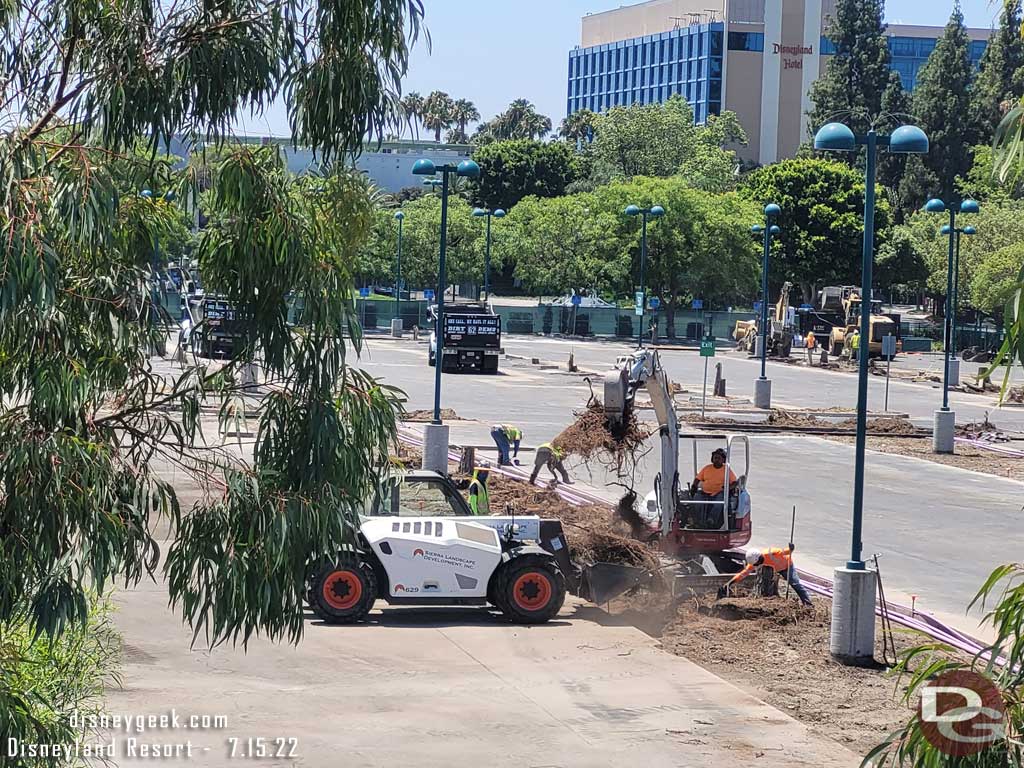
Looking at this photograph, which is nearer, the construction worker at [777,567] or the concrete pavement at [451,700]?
the concrete pavement at [451,700]

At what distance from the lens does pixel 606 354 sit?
2830 inches

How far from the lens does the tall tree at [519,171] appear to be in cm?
11612

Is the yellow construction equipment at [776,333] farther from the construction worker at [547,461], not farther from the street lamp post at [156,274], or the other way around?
the street lamp post at [156,274]

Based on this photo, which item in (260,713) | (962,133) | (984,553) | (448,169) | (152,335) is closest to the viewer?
(152,335)

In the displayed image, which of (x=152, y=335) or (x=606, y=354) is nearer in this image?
(x=152, y=335)

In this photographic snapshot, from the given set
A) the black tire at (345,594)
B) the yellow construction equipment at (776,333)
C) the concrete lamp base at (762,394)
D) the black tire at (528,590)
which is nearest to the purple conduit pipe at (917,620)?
the black tire at (528,590)

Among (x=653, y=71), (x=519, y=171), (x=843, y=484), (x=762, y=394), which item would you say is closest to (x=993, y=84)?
(x=519, y=171)

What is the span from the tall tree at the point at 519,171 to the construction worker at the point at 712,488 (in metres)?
97.3

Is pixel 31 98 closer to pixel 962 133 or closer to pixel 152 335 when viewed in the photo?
pixel 152 335

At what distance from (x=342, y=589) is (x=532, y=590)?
2.35 metres

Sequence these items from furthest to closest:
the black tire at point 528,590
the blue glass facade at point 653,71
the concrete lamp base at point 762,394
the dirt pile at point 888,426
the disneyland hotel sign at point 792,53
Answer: the blue glass facade at point 653,71, the disneyland hotel sign at point 792,53, the concrete lamp base at point 762,394, the dirt pile at point 888,426, the black tire at point 528,590

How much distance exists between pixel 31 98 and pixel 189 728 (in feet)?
22.1

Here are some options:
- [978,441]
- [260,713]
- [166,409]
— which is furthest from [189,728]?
[978,441]

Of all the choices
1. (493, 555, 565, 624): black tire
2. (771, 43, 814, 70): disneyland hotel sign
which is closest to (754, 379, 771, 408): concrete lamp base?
(493, 555, 565, 624): black tire
